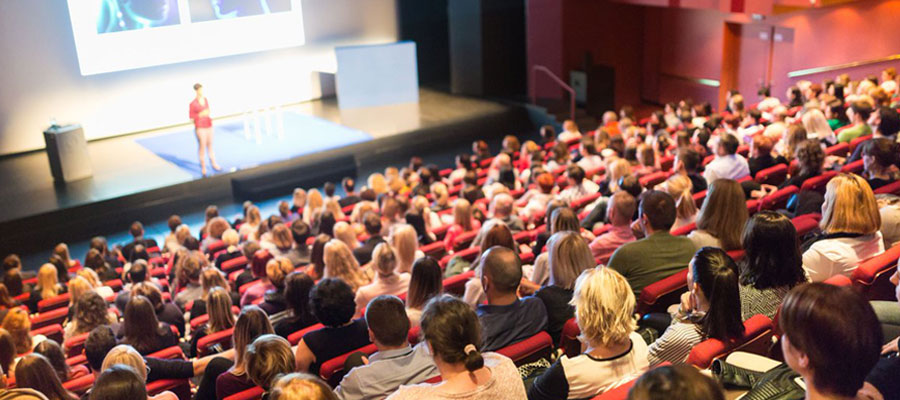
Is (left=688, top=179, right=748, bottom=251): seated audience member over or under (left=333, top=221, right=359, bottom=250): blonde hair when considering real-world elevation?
over

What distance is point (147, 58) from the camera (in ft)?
38.9

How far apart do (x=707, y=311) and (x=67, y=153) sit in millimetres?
9786

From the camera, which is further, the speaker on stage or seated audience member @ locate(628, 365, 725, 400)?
the speaker on stage


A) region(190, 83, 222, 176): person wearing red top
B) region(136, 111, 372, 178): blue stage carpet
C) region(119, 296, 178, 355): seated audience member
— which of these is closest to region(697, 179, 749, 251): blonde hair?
region(119, 296, 178, 355): seated audience member

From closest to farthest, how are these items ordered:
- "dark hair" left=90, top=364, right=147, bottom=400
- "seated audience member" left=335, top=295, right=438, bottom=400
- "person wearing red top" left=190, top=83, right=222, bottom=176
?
"dark hair" left=90, top=364, right=147, bottom=400 < "seated audience member" left=335, top=295, right=438, bottom=400 < "person wearing red top" left=190, top=83, right=222, bottom=176

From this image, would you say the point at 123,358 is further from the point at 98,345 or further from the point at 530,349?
the point at 530,349

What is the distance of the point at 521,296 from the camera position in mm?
4344

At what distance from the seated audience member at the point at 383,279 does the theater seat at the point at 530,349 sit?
1571 millimetres

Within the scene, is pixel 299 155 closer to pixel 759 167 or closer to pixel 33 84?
pixel 33 84

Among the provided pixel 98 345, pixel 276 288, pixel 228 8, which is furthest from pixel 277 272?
pixel 228 8

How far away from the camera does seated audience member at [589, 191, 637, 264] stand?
14.8 feet

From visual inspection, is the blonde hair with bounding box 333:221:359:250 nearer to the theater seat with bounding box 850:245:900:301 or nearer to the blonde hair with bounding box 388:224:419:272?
the blonde hair with bounding box 388:224:419:272

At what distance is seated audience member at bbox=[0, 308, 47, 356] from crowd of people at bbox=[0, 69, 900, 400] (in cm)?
1

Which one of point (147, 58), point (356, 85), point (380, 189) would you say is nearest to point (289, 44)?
point (356, 85)
